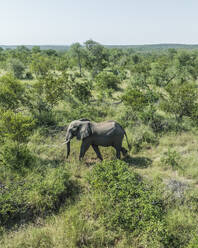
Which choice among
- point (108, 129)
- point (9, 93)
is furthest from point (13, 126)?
point (9, 93)

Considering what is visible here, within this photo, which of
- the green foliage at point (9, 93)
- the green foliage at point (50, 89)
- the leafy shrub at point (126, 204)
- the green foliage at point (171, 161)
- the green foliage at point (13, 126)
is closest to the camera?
the leafy shrub at point (126, 204)

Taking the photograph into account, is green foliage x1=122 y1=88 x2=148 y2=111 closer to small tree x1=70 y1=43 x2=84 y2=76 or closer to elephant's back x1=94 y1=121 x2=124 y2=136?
elephant's back x1=94 y1=121 x2=124 y2=136

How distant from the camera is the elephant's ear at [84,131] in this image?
658 cm

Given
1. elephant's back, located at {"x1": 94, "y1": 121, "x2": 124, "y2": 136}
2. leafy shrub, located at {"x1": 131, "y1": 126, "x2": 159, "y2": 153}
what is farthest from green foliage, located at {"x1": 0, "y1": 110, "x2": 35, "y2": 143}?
leafy shrub, located at {"x1": 131, "y1": 126, "x2": 159, "y2": 153}

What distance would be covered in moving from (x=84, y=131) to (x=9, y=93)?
6235 millimetres

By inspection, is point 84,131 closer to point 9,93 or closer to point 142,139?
point 142,139

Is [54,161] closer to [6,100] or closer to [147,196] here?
[147,196]

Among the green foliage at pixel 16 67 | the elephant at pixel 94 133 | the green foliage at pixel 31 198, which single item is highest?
the green foliage at pixel 16 67

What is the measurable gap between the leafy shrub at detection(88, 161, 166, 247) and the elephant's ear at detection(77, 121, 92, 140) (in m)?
1.64

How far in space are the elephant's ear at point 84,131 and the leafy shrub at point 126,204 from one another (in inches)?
64.4

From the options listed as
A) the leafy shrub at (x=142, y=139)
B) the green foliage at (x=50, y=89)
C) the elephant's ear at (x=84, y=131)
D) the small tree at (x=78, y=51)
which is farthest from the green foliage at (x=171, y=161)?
the small tree at (x=78, y=51)

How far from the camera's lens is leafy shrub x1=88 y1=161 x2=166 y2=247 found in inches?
151

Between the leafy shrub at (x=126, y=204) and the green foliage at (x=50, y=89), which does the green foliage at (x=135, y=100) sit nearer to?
the green foliage at (x=50, y=89)

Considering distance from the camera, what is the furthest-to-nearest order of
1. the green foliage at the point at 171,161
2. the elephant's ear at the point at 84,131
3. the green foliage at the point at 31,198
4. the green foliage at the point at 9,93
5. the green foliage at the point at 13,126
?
1. the green foliage at the point at 9,93
2. the green foliage at the point at 171,161
3. the green foliage at the point at 13,126
4. the elephant's ear at the point at 84,131
5. the green foliage at the point at 31,198
